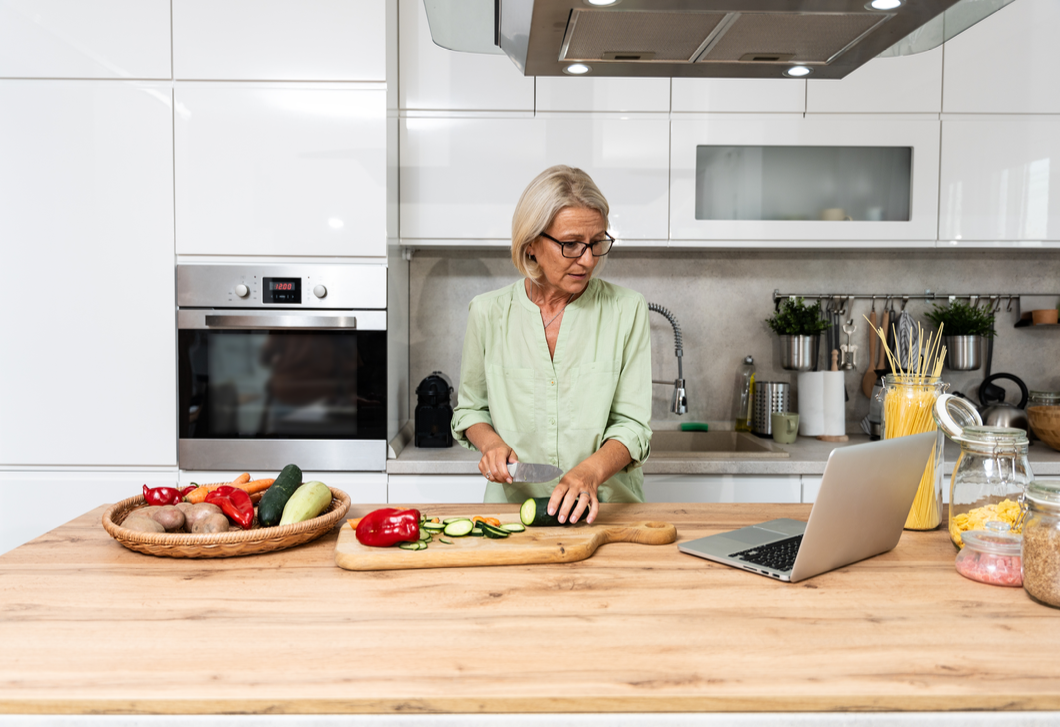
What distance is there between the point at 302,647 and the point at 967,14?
1.45m

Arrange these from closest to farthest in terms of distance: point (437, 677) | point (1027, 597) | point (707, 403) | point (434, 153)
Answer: point (437, 677) → point (1027, 597) → point (434, 153) → point (707, 403)

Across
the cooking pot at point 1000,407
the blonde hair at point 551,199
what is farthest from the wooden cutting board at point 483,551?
the cooking pot at point 1000,407

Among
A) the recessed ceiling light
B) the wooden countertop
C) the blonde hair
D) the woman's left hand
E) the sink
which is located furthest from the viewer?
the sink

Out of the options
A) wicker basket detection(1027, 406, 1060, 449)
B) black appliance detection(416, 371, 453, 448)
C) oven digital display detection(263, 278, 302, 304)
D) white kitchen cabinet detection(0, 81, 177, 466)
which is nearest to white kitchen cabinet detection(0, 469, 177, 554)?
white kitchen cabinet detection(0, 81, 177, 466)

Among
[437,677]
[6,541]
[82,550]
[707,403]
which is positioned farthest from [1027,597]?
[6,541]

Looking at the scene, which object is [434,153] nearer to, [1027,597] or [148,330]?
[148,330]

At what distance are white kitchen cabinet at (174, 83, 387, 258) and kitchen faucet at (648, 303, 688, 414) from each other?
118 centimetres

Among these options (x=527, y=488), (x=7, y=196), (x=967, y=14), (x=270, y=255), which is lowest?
(x=527, y=488)

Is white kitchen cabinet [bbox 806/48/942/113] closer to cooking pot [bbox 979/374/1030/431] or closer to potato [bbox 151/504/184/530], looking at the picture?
cooking pot [bbox 979/374/1030/431]

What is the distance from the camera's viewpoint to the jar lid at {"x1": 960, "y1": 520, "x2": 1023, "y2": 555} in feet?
3.73

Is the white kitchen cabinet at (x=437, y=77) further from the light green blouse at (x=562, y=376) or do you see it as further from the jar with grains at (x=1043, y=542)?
the jar with grains at (x=1043, y=542)

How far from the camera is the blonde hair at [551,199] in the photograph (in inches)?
68.0

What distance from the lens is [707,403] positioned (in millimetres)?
3121

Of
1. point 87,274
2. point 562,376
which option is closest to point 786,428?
point 562,376
